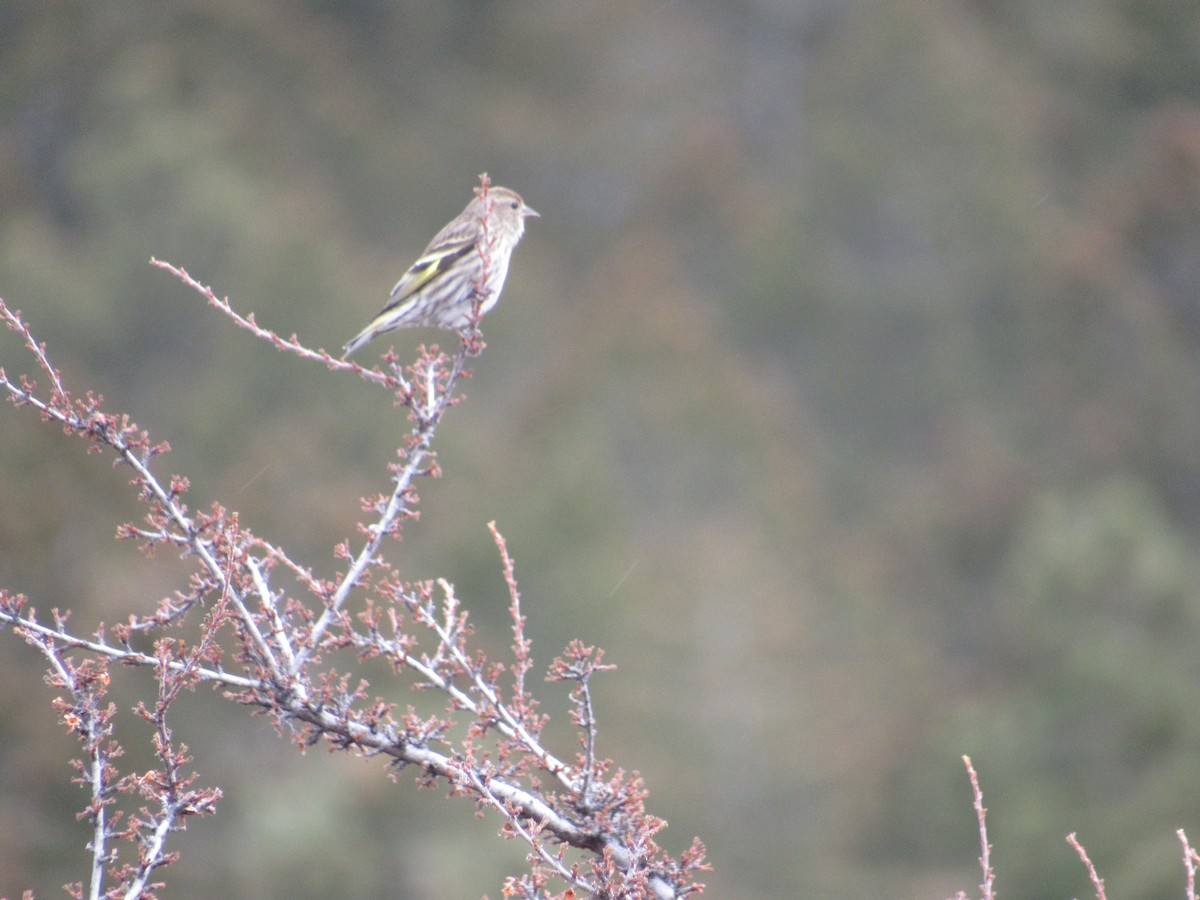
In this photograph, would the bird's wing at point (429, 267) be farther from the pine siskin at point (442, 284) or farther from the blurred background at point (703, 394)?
the blurred background at point (703, 394)

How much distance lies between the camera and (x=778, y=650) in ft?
136

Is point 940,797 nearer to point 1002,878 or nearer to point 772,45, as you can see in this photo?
point 1002,878

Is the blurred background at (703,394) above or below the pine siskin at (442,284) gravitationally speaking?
above

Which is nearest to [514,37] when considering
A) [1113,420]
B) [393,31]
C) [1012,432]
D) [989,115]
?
[393,31]

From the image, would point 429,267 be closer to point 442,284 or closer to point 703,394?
point 442,284

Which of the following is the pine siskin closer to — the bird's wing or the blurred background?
the bird's wing

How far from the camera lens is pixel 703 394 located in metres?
45.2

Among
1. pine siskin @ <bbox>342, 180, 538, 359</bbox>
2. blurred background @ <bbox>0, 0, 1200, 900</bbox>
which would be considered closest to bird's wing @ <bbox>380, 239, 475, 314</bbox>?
pine siskin @ <bbox>342, 180, 538, 359</bbox>

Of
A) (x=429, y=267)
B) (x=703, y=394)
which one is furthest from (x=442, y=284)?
(x=703, y=394)

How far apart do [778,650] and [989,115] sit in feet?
88.0

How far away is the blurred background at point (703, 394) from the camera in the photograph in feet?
89.4

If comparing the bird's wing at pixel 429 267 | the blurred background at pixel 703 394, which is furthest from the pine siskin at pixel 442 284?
the blurred background at pixel 703 394

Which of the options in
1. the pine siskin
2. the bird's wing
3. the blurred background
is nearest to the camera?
the pine siskin

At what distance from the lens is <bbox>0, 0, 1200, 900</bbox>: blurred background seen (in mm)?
27234
